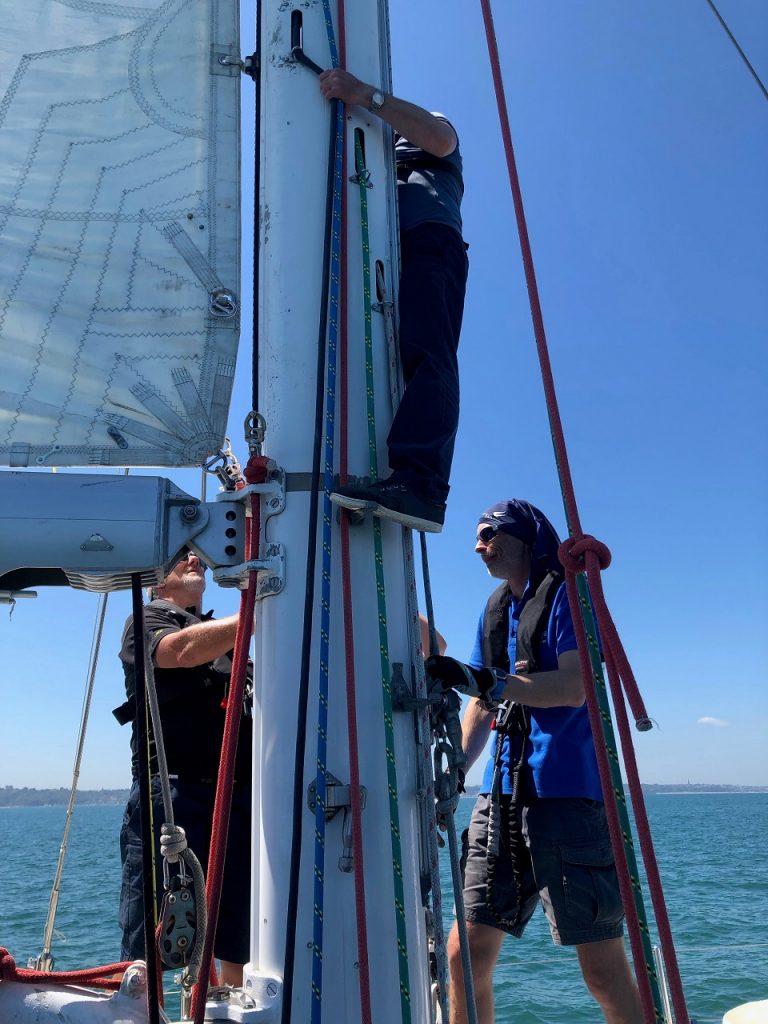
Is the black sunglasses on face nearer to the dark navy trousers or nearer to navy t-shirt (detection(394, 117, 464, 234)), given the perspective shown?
the dark navy trousers

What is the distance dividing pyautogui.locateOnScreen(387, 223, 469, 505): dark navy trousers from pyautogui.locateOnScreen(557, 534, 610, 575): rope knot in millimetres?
375

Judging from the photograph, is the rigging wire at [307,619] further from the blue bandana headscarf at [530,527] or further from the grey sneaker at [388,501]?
the blue bandana headscarf at [530,527]

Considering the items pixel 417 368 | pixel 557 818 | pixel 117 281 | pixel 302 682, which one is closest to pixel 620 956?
pixel 557 818

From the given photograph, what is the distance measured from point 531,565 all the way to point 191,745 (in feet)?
4.77

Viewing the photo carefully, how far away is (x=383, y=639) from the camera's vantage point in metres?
1.92

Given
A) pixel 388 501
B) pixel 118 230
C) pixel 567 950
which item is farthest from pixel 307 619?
pixel 567 950

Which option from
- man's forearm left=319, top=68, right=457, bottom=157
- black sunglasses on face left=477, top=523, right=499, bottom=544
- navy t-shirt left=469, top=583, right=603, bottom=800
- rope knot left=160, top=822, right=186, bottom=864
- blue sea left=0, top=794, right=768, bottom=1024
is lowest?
blue sea left=0, top=794, right=768, bottom=1024

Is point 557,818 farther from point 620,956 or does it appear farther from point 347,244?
point 347,244

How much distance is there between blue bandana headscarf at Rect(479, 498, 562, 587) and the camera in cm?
335

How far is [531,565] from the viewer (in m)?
3.40

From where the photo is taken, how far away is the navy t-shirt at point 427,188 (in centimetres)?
252

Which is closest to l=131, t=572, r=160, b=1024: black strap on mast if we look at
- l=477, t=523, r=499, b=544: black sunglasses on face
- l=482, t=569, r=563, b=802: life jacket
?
l=482, t=569, r=563, b=802: life jacket

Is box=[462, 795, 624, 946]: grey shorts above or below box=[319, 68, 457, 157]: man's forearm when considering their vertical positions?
below

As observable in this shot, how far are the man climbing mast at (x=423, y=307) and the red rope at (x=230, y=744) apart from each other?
0.66ft
